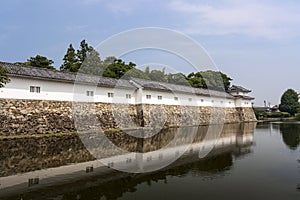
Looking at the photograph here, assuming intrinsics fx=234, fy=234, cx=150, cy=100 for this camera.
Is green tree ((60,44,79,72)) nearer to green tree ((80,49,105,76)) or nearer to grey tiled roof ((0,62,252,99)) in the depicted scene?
green tree ((80,49,105,76))

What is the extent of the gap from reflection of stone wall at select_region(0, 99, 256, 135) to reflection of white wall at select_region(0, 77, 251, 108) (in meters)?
0.41

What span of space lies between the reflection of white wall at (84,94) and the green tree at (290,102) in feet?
104

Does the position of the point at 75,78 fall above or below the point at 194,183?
above

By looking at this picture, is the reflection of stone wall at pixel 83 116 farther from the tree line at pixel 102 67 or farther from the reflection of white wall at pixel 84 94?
the tree line at pixel 102 67

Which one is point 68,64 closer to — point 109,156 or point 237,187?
point 109,156

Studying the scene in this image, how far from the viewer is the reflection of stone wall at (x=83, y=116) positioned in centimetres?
1370

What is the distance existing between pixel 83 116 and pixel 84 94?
1.83m

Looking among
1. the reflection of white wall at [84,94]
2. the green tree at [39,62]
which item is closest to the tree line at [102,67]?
the green tree at [39,62]

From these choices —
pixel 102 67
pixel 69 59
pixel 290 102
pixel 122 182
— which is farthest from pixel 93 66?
pixel 290 102

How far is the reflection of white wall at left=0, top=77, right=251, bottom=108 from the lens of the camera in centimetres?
1436

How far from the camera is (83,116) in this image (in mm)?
17250

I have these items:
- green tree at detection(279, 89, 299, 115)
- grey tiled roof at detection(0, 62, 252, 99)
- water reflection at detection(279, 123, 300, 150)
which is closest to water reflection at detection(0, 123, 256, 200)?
water reflection at detection(279, 123, 300, 150)

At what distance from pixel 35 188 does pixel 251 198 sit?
4.75m

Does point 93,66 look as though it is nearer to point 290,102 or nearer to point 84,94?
point 84,94
